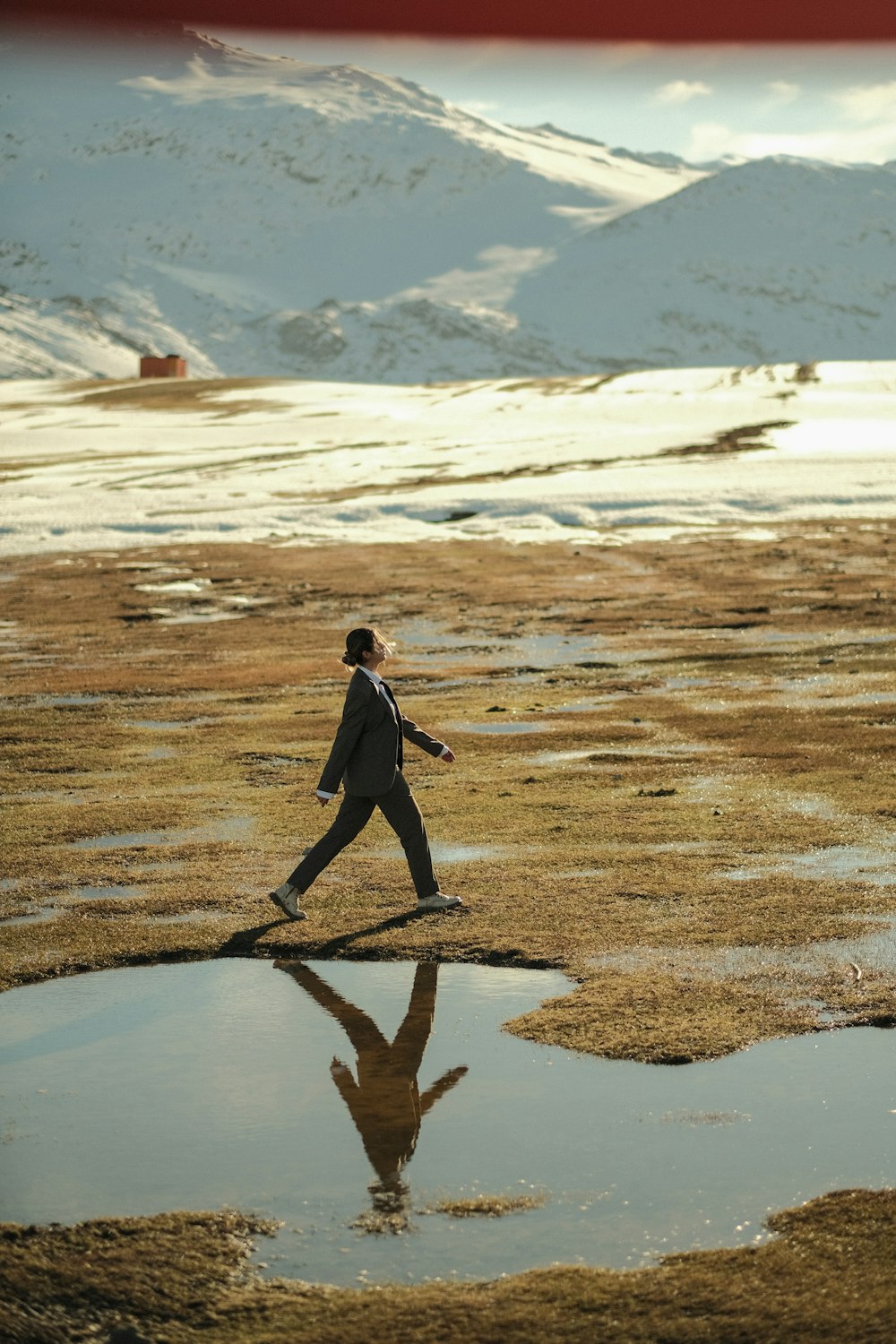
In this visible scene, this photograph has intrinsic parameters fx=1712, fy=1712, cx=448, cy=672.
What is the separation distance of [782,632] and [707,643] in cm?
176

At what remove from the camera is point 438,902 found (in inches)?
428

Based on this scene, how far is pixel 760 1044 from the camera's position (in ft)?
27.0

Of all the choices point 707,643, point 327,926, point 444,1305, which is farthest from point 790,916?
point 707,643

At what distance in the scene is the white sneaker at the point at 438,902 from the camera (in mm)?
10883

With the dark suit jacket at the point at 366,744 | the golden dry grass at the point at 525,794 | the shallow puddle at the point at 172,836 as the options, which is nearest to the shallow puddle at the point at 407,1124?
the golden dry grass at the point at 525,794

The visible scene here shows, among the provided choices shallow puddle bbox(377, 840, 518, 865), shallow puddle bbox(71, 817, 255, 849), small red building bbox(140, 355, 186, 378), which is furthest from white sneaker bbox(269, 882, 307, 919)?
small red building bbox(140, 355, 186, 378)

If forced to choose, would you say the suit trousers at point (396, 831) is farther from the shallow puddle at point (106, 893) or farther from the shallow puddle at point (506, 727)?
the shallow puddle at point (506, 727)

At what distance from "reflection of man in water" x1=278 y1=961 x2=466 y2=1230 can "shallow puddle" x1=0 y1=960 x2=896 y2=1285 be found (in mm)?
16

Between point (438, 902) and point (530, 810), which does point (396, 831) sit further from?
point (530, 810)

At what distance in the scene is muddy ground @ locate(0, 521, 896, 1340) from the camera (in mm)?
9047

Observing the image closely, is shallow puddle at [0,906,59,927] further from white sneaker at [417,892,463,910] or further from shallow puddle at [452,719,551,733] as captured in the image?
shallow puddle at [452,719,551,733]

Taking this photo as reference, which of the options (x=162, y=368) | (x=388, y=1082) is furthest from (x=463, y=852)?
(x=162, y=368)

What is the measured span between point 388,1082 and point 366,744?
3.31 m

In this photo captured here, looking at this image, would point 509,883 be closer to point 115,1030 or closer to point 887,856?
point 887,856
